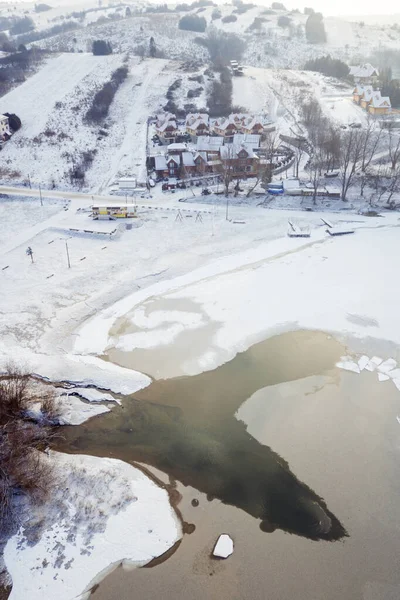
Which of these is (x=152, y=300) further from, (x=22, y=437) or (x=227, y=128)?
(x=227, y=128)

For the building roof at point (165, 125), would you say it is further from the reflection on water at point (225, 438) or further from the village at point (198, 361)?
the reflection on water at point (225, 438)

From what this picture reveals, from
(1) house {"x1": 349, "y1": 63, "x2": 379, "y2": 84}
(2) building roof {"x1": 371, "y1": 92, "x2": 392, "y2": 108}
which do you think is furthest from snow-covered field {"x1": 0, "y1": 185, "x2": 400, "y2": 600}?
(1) house {"x1": 349, "y1": 63, "x2": 379, "y2": 84}

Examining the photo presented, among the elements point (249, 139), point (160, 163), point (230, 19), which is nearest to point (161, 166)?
point (160, 163)

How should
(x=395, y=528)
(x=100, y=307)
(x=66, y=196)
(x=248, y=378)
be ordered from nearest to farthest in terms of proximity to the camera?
(x=395, y=528) < (x=248, y=378) < (x=100, y=307) < (x=66, y=196)

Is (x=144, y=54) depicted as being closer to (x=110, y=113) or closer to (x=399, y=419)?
(x=110, y=113)

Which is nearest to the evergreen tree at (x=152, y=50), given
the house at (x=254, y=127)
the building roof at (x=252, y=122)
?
the building roof at (x=252, y=122)

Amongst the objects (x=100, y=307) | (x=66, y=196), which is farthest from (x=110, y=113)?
(x=100, y=307)
